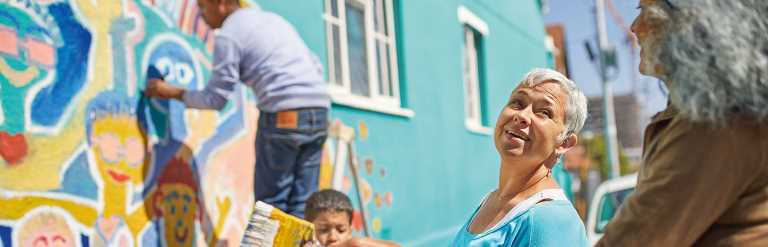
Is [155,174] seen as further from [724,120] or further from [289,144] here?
[724,120]

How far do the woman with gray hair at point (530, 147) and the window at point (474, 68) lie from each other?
244 inches

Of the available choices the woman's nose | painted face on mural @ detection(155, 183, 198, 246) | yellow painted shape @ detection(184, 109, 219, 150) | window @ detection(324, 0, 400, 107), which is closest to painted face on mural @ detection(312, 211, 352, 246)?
painted face on mural @ detection(155, 183, 198, 246)

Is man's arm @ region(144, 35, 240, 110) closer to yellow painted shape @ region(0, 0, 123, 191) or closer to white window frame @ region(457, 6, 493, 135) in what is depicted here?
yellow painted shape @ region(0, 0, 123, 191)

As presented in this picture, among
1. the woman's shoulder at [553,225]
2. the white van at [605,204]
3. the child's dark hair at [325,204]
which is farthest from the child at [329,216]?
the white van at [605,204]

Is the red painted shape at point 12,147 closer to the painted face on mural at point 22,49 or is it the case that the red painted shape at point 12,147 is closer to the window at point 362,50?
the painted face on mural at point 22,49

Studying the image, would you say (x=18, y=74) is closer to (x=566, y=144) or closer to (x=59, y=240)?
(x=59, y=240)

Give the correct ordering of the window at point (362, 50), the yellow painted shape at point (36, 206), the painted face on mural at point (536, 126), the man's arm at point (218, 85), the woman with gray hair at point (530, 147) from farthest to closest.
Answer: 1. the window at point (362, 50)
2. the man's arm at point (218, 85)
3. the yellow painted shape at point (36, 206)
4. the painted face on mural at point (536, 126)
5. the woman with gray hair at point (530, 147)

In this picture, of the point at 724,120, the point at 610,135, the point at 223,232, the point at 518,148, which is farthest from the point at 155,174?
the point at 610,135

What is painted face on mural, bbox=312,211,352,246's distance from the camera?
125 inches

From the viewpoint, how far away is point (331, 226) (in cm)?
318

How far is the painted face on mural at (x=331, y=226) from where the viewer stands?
3.17 metres

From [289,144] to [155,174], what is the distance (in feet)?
2.06

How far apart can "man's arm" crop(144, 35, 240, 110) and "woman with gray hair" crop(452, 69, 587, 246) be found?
1.57 metres

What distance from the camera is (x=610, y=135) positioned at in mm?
19156
